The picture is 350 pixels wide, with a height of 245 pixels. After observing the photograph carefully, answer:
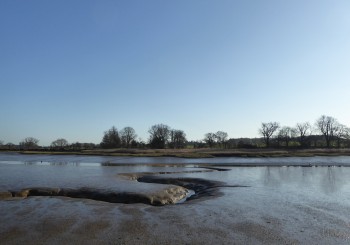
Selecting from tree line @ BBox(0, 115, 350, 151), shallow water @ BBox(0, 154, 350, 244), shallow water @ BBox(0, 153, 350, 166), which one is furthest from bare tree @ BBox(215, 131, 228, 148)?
shallow water @ BBox(0, 154, 350, 244)

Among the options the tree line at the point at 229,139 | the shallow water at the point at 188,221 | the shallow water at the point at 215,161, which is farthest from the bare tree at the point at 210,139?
the shallow water at the point at 188,221

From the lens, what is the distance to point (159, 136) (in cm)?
15962

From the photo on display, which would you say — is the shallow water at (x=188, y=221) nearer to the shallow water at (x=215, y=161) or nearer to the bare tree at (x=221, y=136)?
the shallow water at (x=215, y=161)

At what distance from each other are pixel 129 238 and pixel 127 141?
16412 centimetres

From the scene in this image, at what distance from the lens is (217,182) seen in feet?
109

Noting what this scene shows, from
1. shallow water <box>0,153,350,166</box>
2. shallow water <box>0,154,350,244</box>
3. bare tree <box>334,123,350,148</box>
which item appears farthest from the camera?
bare tree <box>334,123,350,148</box>

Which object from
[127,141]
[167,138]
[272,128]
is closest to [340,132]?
[272,128]

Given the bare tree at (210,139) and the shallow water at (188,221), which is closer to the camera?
the shallow water at (188,221)

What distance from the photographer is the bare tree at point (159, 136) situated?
153125 mm

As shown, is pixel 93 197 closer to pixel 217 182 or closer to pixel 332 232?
pixel 217 182

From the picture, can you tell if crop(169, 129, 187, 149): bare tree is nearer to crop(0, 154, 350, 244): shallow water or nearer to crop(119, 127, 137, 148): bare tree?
crop(119, 127, 137, 148): bare tree

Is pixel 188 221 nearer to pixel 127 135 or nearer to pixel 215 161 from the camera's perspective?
pixel 215 161

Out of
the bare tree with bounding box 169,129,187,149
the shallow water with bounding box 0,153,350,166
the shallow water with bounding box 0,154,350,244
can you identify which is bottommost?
the shallow water with bounding box 0,154,350,244

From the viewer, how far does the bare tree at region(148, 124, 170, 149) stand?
502 ft
